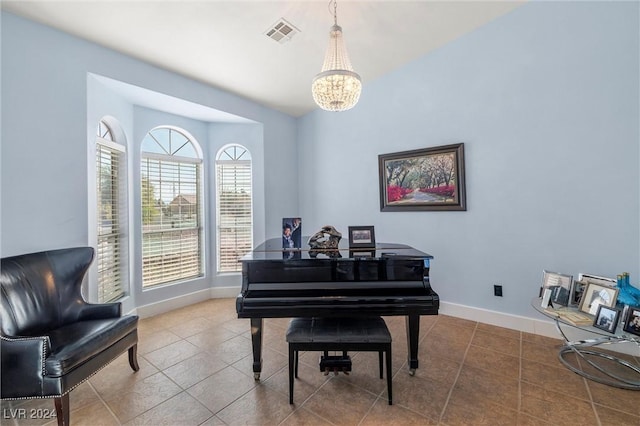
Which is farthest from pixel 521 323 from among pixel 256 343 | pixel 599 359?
pixel 256 343

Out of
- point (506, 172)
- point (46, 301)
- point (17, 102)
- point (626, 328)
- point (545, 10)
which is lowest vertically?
point (626, 328)

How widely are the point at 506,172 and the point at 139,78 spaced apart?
4.05 metres

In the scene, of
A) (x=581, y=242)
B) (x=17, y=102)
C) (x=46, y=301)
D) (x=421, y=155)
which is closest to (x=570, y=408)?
(x=581, y=242)

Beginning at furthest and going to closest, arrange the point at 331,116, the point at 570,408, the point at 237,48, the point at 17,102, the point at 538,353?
1. the point at 331,116
2. the point at 237,48
3. the point at 538,353
4. the point at 17,102
5. the point at 570,408

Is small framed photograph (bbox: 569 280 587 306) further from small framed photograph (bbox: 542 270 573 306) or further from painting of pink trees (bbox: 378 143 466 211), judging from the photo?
painting of pink trees (bbox: 378 143 466 211)

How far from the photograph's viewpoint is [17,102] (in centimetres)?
209

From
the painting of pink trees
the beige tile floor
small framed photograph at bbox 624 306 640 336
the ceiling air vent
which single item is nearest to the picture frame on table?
small framed photograph at bbox 624 306 640 336

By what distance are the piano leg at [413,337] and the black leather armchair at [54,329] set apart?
2.20 m

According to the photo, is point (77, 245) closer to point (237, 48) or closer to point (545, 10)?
point (237, 48)

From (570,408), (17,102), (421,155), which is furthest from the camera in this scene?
(421,155)

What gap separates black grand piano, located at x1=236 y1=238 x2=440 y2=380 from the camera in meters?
1.83

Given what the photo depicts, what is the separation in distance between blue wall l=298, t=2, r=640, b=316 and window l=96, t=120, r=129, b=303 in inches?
127

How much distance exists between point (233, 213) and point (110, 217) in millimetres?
1538

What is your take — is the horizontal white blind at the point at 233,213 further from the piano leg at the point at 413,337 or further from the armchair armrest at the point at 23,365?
the piano leg at the point at 413,337
